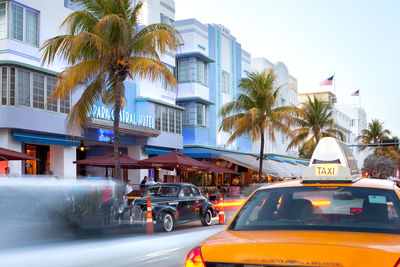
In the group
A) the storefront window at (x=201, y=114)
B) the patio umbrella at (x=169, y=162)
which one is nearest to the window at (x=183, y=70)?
the storefront window at (x=201, y=114)

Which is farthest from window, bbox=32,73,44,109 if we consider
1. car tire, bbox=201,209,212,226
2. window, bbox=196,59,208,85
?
window, bbox=196,59,208,85

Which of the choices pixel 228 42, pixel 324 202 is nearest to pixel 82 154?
pixel 228 42

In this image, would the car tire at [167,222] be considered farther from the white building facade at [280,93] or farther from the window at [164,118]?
the white building facade at [280,93]

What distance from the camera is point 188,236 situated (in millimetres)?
14398

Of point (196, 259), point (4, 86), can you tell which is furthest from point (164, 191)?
point (196, 259)

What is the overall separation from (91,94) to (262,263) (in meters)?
15.9

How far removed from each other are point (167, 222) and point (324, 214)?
11.2 meters

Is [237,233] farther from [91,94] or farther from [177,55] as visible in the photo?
[177,55]

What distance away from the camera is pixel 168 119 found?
1289 inches

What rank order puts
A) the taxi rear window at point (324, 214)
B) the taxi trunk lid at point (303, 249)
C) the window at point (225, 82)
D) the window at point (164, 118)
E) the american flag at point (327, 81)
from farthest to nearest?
the american flag at point (327, 81)
the window at point (225, 82)
the window at point (164, 118)
the taxi rear window at point (324, 214)
the taxi trunk lid at point (303, 249)

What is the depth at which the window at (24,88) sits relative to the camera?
21.2 meters

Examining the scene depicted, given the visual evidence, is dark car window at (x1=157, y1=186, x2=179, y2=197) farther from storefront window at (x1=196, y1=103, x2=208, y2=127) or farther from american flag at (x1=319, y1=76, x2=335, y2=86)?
american flag at (x1=319, y1=76, x2=335, y2=86)

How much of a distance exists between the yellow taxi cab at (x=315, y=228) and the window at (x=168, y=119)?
25.9 meters

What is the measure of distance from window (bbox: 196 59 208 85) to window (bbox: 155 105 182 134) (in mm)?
4027
